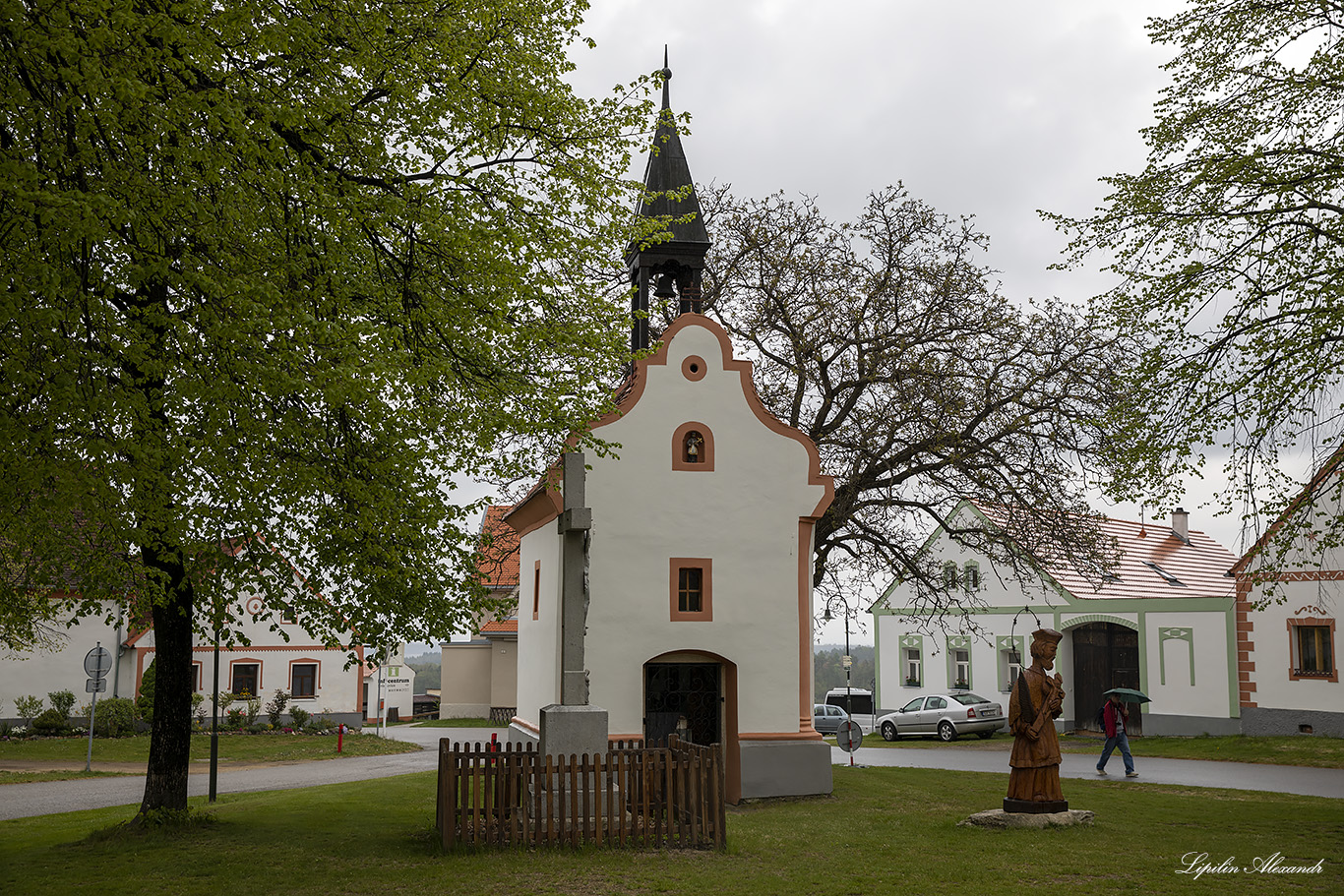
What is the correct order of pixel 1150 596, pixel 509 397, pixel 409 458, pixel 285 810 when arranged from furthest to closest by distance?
pixel 1150 596 < pixel 285 810 < pixel 509 397 < pixel 409 458

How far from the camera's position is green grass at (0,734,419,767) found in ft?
96.1

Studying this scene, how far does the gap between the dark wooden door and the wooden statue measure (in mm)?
6202

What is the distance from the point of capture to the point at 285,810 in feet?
52.5

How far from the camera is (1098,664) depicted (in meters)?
35.3

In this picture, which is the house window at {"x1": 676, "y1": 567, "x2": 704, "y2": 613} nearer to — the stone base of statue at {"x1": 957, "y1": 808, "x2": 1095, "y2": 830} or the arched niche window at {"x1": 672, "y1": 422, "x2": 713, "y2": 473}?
the arched niche window at {"x1": 672, "y1": 422, "x2": 713, "y2": 473}

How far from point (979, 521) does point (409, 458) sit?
3078cm

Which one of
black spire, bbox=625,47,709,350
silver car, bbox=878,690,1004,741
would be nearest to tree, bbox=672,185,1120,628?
black spire, bbox=625,47,709,350

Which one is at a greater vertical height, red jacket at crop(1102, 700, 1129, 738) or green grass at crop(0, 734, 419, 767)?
red jacket at crop(1102, 700, 1129, 738)

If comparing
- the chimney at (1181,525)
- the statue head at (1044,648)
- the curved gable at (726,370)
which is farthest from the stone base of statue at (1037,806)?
the chimney at (1181,525)

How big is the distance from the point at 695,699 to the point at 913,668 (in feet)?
83.5

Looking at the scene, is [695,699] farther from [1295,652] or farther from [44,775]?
[1295,652]

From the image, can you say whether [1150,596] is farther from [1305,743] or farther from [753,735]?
[753,735]

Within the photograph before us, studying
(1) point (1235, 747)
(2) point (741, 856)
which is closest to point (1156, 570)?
(1) point (1235, 747)

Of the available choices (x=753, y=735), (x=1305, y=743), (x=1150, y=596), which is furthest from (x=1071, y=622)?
(x=753, y=735)
